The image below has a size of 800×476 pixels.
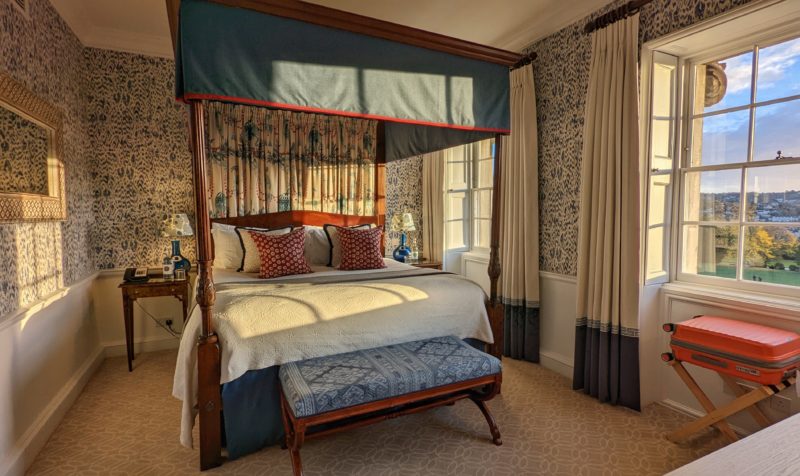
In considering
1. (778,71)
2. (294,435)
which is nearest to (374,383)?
(294,435)

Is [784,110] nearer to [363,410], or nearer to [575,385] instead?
[575,385]

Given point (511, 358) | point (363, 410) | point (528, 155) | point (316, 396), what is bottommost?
point (511, 358)

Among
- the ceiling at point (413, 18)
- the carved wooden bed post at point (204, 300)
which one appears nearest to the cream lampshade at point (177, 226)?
the ceiling at point (413, 18)

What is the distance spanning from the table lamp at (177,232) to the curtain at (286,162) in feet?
0.90

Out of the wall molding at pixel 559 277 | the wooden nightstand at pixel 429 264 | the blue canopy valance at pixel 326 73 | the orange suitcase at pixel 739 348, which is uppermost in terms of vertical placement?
the blue canopy valance at pixel 326 73

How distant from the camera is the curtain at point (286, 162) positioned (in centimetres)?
370

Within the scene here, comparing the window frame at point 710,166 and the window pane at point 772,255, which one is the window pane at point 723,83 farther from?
the window pane at point 772,255

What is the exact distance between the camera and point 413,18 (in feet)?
10.7

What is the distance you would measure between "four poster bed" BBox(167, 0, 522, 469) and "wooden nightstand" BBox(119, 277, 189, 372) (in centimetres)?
107

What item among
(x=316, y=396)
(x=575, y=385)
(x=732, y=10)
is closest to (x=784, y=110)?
(x=732, y=10)

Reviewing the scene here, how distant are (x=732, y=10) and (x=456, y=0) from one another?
1.65 m

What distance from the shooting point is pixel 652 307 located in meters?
2.69

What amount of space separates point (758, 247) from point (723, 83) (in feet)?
3.39

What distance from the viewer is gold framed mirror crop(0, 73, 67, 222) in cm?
203
